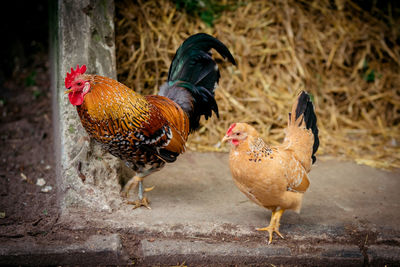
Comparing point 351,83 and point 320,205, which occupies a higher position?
point 351,83

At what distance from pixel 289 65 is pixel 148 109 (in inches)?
133

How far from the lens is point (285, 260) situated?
127 inches

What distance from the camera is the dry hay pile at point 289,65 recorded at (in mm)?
5730

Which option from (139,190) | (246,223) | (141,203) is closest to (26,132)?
(139,190)

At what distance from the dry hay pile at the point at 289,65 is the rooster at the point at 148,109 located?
1424mm

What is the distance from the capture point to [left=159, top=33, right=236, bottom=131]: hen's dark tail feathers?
4.09 meters

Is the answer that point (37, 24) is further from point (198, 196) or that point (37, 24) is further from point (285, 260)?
point (285, 260)

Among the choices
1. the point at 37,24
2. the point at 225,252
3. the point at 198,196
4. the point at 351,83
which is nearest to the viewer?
the point at 225,252

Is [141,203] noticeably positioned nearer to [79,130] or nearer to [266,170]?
[79,130]

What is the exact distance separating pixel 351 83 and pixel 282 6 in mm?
1661

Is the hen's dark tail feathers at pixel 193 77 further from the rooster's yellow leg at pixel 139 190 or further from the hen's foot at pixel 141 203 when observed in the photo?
the hen's foot at pixel 141 203

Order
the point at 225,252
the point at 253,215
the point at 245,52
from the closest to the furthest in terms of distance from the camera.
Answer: the point at 225,252, the point at 253,215, the point at 245,52

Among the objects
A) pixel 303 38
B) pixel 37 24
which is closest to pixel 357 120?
pixel 303 38

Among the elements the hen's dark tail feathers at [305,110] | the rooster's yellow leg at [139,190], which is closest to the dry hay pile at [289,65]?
the rooster's yellow leg at [139,190]
